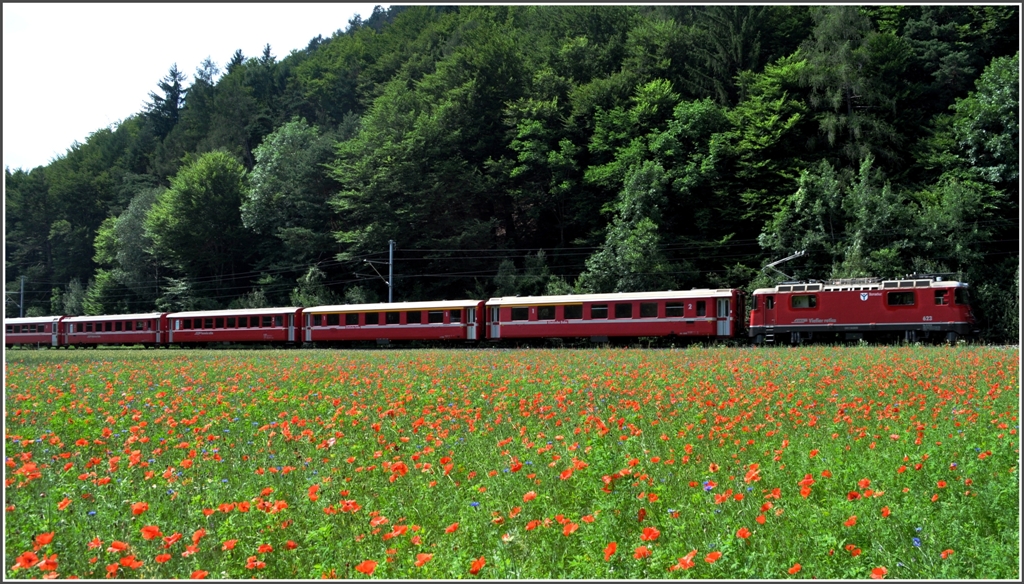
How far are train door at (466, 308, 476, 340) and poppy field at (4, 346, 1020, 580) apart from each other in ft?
78.3

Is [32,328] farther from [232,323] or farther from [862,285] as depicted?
[862,285]

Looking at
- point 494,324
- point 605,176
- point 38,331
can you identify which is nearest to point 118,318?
point 38,331

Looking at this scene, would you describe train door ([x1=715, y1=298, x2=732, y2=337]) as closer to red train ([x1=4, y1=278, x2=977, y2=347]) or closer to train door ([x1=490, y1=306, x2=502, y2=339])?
red train ([x1=4, y1=278, x2=977, y2=347])

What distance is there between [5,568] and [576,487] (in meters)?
3.41

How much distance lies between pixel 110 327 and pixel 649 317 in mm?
34845

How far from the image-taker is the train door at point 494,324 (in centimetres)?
3356

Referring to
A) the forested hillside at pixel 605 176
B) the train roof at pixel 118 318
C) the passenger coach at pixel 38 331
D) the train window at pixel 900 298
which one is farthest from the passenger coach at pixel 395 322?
the passenger coach at pixel 38 331

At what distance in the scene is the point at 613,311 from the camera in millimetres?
30828

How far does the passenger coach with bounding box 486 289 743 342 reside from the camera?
29266 mm

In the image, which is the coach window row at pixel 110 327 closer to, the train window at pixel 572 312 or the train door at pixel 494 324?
the train door at pixel 494 324

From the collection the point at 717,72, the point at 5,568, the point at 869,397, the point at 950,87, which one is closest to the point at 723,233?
the point at 717,72

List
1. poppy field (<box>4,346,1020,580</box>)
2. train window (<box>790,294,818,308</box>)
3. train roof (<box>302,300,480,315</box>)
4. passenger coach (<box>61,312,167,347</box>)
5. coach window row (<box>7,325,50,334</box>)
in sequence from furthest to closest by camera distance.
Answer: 1. coach window row (<box>7,325,50,334</box>)
2. passenger coach (<box>61,312,167,347</box>)
3. train roof (<box>302,300,480,315</box>)
4. train window (<box>790,294,818,308</box>)
5. poppy field (<box>4,346,1020,580</box>)

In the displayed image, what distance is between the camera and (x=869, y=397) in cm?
904

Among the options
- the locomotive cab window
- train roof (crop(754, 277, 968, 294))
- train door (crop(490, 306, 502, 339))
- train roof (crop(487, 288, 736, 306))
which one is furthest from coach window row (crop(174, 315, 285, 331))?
the locomotive cab window
